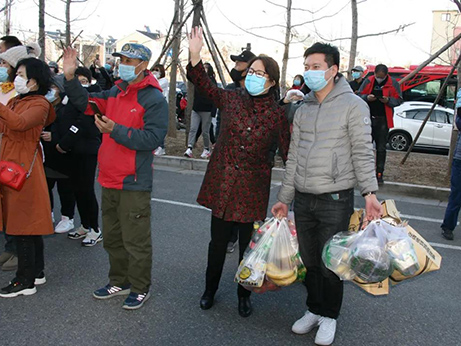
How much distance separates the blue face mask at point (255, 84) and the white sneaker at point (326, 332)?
1605 millimetres

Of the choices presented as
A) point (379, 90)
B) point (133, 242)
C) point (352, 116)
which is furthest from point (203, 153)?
point (352, 116)

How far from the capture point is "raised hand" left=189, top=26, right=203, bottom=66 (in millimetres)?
3120

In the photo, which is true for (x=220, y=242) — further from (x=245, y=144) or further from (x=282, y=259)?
(x=245, y=144)

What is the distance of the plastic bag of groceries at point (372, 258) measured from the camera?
278 cm

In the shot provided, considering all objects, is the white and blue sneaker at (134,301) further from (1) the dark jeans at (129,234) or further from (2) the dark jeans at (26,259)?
(2) the dark jeans at (26,259)

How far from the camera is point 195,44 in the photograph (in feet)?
10.3

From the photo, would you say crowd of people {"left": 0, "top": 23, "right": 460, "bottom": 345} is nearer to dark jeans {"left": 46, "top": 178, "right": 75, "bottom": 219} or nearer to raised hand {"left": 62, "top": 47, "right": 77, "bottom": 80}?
raised hand {"left": 62, "top": 47, "right": 77, "bottom": 80}

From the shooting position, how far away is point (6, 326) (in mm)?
3244

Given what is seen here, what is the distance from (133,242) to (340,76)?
186 centimetres

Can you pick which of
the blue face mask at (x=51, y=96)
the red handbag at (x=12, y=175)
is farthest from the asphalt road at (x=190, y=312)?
the blue face mask at (x=51, y=96)

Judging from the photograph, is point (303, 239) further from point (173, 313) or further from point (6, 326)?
point (6, 326)

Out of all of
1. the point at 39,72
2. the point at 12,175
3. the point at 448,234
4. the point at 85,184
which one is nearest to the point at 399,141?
the point at 448,234

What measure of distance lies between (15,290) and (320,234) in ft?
7.71

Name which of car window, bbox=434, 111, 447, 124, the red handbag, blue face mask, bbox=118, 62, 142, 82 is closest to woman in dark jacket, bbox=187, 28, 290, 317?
blue face mask, bbox=118, 62, 142, 82
